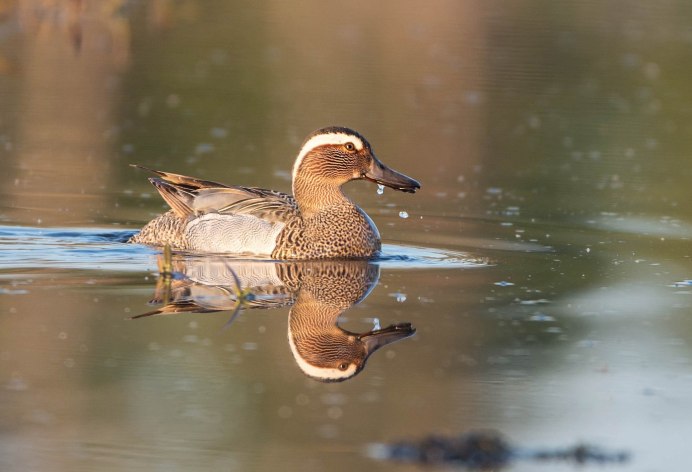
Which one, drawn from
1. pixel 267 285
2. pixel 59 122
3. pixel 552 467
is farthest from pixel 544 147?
pixel 552 467

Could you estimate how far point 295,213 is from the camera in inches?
446

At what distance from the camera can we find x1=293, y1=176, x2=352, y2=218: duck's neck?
11.5 m

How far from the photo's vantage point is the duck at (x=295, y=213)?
11.1 m

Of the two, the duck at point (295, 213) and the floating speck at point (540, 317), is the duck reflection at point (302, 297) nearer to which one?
the duck at point (295, 213)

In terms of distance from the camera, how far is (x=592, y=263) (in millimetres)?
10766

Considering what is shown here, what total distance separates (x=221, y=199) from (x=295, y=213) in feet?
2.03

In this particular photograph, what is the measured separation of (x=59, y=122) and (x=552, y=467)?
1223cm

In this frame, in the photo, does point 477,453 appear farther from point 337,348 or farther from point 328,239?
point 328,239

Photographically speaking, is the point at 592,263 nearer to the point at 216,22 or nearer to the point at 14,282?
the point at 14,282

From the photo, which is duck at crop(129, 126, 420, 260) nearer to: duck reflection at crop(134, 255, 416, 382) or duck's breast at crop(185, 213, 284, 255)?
duck's breast at crop(185, 213, 284, 255)

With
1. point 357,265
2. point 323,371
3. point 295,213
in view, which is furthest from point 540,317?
point 295,213

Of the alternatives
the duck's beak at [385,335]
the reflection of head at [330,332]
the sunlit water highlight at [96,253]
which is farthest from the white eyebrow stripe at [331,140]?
the duck's beak at [385,335]

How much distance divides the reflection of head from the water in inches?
3.0

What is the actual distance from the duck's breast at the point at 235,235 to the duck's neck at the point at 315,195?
462mm
